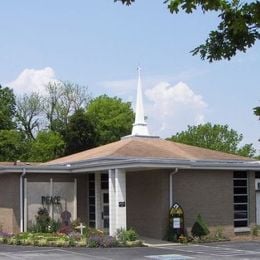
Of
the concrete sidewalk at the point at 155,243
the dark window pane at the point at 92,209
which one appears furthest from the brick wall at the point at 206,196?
the dark window pane at the point at 92,209

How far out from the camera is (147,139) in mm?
31969

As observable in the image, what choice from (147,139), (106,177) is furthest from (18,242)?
(147,139)

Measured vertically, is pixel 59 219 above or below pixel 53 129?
below

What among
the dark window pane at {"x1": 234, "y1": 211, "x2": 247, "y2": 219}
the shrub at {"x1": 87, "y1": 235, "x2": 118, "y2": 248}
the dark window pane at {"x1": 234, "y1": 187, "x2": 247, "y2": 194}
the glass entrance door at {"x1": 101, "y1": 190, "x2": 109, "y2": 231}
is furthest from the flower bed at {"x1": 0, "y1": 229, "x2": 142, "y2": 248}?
the dark window pane at {"x1": 234, "y1": 187, "x2": 247, "y2": 194}

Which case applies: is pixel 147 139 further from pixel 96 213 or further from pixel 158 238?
pixel 158 238

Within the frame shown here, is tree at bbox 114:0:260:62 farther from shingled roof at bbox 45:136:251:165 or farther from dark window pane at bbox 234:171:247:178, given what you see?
dark window pane at bbox 234:171:247:178

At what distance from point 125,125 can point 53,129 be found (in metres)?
8.62

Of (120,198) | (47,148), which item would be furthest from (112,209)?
(47,148)

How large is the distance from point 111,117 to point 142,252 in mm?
53008

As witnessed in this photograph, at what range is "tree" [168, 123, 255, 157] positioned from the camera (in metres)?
70.8

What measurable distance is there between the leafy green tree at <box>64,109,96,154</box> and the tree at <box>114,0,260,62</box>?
181ft

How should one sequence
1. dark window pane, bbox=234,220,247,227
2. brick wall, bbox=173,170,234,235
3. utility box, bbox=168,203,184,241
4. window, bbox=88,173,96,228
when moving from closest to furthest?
utility box, bbox=168,203,184,241, brick wall, bbox=173,170,234,235, dark window pane, bbox=234,220,247,227, window, bbox=88,173,96,228

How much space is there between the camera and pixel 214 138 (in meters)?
71.9

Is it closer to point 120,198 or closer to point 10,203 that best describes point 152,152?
point 120,198
